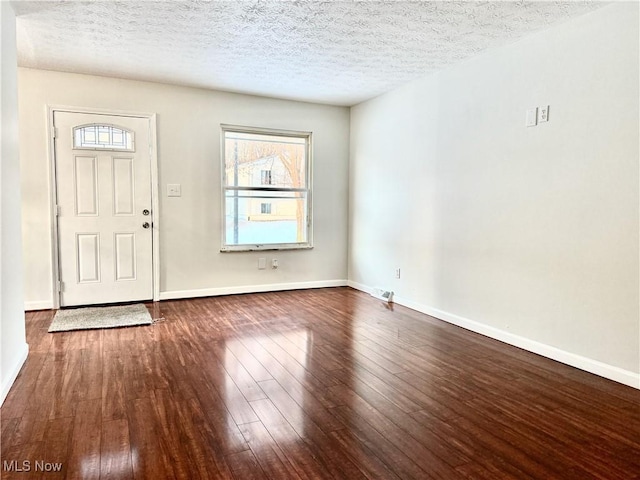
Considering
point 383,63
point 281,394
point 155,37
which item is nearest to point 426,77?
point 383,63

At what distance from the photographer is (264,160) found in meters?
5.38

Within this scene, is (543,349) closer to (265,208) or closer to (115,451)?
(115,451)

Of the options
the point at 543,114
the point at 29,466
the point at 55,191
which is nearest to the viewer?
the point at 29,466

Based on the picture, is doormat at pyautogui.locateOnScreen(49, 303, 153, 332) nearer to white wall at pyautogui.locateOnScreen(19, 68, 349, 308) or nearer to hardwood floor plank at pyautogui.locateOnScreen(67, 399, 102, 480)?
white wall at pyautogui.locateOnScreen(19, 68, 349, 308)

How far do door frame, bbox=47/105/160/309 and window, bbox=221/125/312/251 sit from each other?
29.7 inches

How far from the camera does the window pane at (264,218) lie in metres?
5.23

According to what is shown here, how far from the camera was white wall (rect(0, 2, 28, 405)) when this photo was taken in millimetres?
2461

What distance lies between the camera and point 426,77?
435 cm

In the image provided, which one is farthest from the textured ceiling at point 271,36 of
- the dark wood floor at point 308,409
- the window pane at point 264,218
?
the dark wood floor at point 308,409

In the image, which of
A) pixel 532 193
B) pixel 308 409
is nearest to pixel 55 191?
pixel 308 409

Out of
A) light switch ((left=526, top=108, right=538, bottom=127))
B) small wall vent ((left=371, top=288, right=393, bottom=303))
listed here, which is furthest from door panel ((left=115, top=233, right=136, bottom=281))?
light switch ((left=526, top=108, right=538, bottom=127))

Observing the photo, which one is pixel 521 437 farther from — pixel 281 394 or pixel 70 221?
pixel 70 221

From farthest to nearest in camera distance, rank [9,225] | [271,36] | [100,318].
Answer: [100,318], [271,36], [9,225]

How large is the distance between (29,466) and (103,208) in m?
3.24
